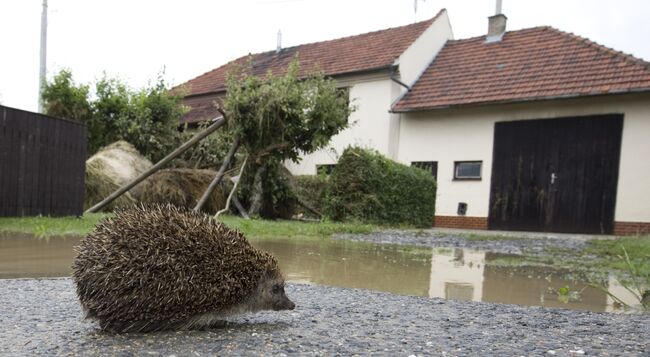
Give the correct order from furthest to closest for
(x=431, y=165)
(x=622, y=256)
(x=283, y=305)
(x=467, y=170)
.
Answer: (x=431, y=165), (x=467, y=170), (x=622, y=256), (x=283, y=305)

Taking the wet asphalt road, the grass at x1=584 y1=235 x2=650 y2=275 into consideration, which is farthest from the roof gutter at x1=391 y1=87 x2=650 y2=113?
the wet asphalt road

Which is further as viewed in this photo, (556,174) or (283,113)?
(556,174)

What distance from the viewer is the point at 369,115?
21266 millimetres

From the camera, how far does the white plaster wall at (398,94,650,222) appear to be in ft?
51.2

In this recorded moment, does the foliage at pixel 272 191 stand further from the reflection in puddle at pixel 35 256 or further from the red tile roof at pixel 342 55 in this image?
the reflection in puddle at pixel 35 256

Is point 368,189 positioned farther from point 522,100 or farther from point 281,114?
point 522,100

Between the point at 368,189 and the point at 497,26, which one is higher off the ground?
the point at 497,26

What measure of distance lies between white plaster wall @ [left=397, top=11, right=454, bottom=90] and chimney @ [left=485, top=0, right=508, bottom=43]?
88.9 inches

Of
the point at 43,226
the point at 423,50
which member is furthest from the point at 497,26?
the point at 43,226

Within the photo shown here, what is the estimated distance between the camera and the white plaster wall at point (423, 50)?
69.2ft

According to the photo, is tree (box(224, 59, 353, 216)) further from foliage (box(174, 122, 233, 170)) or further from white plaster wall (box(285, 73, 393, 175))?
white plaster wall (box(285, 73, 393, 175))

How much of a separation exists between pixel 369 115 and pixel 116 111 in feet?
33.1

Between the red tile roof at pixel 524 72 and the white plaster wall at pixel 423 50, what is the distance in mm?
374

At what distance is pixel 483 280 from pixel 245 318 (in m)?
2.90
